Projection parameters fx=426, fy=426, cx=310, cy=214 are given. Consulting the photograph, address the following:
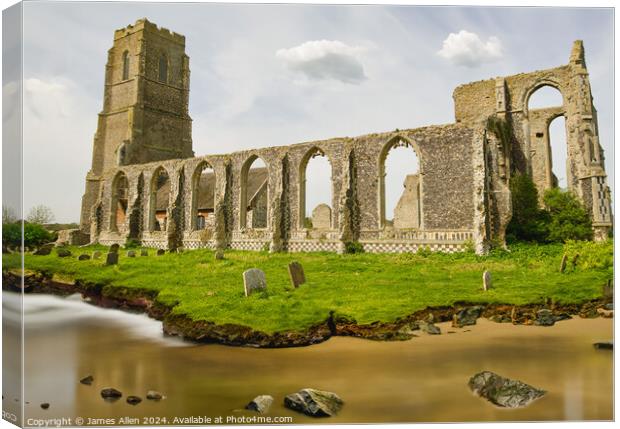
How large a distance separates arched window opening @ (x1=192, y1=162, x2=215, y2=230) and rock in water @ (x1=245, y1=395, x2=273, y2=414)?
20.3 m

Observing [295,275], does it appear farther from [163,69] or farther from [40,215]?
[163,69]

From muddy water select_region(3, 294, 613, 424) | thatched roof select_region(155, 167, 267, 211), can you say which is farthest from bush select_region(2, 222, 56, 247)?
thatched roof select_region(155, 167, 267, 211)

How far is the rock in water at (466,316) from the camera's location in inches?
305

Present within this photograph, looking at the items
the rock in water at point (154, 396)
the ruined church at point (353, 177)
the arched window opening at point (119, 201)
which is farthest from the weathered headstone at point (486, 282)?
→ the arched window opening at point (119, 201)

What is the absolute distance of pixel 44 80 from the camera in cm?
639

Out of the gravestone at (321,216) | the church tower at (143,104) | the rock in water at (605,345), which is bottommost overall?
the rock in water at (605,345)

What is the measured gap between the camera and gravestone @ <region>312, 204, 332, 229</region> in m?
29.0

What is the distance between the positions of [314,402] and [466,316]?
3973 millimetres

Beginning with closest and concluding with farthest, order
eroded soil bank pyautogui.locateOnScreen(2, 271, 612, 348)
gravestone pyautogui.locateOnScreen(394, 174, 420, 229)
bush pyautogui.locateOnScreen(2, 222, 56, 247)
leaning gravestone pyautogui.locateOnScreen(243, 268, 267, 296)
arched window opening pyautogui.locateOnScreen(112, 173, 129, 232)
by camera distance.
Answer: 1. bush pyautogui.locateOnScreen(2, 222, 56, 247)
2. eroded soil bank pyautogui.locateOnScreen(2, 271, 612, 348)
3. leaning gravestone pyautogui.locateOnScreen(243, 268, 267, 296)
4. gravestone pyautogui.locateOnScreen(394, 174, 420, 229)
5. arched window opening pyautogui.locateOnScreen(112, 173, 129, 232)

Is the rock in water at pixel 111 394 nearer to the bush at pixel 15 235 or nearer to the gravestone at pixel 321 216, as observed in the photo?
the bush at pixel 15 235

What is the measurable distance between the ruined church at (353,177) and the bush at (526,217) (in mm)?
817

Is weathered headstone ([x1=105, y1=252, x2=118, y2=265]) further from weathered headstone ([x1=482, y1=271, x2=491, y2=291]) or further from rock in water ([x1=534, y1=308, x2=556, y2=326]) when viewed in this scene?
rock in water ([x1=534, y1=308, x2=556, y2=326])

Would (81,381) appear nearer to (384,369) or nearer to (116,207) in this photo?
(384,369)

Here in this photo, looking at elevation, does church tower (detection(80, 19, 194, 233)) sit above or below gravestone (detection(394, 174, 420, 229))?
above
